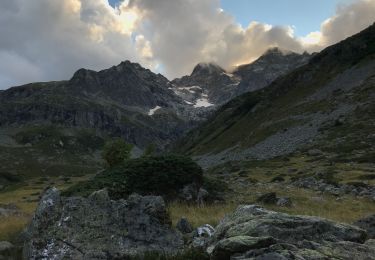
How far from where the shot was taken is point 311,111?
4978 inches

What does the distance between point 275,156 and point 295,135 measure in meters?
14.8

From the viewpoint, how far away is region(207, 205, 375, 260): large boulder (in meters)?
9.31

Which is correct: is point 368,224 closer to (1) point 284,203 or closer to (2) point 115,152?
(1) point 284,203

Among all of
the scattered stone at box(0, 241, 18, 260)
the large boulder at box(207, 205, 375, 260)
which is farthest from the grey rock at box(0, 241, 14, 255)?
the large boulder at box(207, 205, 375, 260)

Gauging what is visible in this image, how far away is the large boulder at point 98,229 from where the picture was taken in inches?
480

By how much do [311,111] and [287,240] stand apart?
120663 millimetres

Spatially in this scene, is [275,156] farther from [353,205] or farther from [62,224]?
[62,224]

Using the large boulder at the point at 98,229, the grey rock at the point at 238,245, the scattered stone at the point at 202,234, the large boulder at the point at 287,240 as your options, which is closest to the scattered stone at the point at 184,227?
the scattered stone at the point at 202,234

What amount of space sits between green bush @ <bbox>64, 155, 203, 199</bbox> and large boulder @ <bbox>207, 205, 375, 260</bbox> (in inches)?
665

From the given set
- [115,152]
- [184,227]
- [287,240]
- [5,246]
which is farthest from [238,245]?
[115,152]

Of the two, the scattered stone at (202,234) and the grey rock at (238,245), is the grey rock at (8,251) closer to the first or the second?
the scattered stone at (202,234)

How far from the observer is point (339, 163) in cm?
6544

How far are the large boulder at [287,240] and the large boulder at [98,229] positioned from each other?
7.30 ft

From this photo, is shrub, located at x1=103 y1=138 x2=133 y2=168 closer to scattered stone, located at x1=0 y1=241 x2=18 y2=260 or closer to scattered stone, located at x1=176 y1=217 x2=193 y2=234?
scattered stone, located at x1=176 y1=217 x2=193 y2=234
